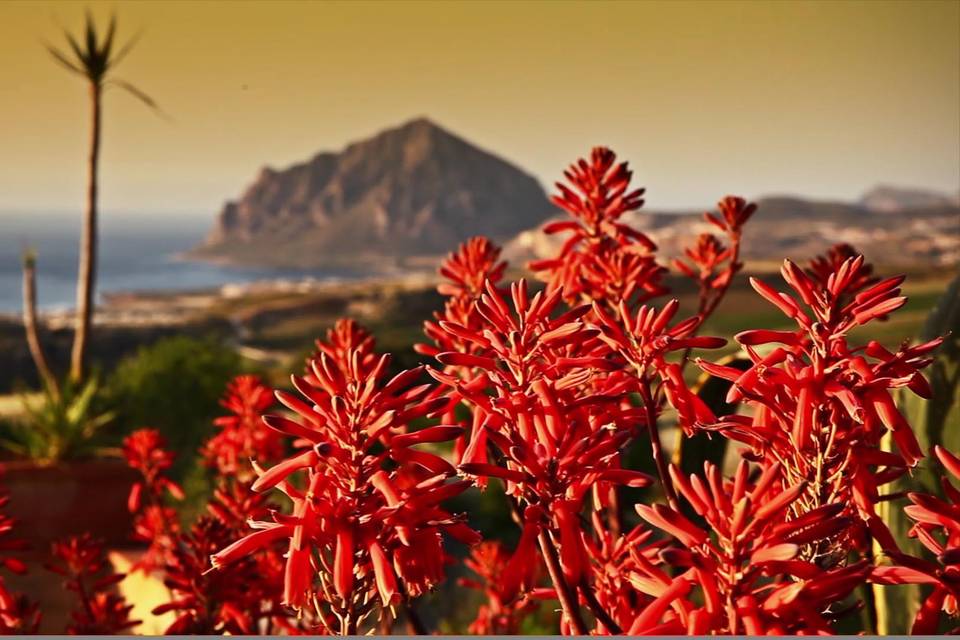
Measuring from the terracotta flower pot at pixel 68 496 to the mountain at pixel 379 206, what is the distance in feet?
14.7

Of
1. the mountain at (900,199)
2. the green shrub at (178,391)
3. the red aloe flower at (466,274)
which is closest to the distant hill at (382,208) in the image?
the mountain at (900,199)

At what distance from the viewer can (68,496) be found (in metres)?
2.59

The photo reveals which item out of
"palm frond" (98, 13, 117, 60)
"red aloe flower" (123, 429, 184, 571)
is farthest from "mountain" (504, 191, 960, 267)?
"red aloe flower" (123, 429, 184, 571)

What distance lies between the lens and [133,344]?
5.37 meters

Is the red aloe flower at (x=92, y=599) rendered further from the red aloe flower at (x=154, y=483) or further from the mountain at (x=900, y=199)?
the mountain at (x=900, y=199)

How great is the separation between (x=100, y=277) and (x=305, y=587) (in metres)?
6.39

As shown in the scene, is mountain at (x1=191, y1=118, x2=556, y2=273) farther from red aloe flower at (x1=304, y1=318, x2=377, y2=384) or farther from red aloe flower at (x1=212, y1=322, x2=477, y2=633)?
red aloe flower at (x1=212, y1=322, x2=477, y2=633)

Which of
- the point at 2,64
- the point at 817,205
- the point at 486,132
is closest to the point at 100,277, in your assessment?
the point at 2,64

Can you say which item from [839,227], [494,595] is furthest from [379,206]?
[494,595]

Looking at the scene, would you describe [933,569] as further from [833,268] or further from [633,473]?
[833,268]

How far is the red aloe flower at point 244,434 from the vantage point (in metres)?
1.00

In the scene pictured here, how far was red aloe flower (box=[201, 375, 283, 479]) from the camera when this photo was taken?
1.00 metres

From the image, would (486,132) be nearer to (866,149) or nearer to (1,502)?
(866,149)

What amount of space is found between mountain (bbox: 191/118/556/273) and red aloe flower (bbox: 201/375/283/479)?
19.4 ft
